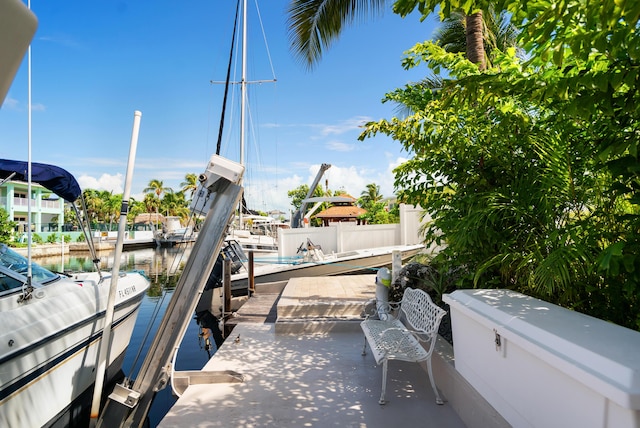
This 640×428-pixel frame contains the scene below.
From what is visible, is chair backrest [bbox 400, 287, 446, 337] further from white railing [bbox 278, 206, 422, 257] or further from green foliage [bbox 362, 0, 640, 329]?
white railing [bbox 278, 206, 422, 257]

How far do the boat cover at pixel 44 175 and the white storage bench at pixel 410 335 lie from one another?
13.6ft

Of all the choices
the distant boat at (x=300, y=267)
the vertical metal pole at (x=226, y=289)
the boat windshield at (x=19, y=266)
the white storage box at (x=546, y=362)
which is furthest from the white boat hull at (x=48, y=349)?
the distant boat at (x=300, y=267)

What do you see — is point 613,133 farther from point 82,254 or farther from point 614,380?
point 82,254

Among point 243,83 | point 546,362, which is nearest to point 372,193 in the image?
point 243,83

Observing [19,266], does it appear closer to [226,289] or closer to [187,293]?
[187,293]

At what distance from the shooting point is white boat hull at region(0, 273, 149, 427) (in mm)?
3293

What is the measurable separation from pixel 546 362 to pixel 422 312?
209 centimetres

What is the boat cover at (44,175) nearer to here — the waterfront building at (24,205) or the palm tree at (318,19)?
the palm tree at (318,19)

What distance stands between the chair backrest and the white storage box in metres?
0.39

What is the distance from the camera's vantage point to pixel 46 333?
12.2 ft

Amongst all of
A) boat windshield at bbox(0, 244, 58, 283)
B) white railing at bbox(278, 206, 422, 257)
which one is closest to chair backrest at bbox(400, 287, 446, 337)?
boat windshield at bbox(0, 244, 58, 283)

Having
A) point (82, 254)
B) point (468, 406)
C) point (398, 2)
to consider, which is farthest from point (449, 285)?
point (82, 254)

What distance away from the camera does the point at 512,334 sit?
2227 millimetres

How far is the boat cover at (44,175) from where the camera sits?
446cm
